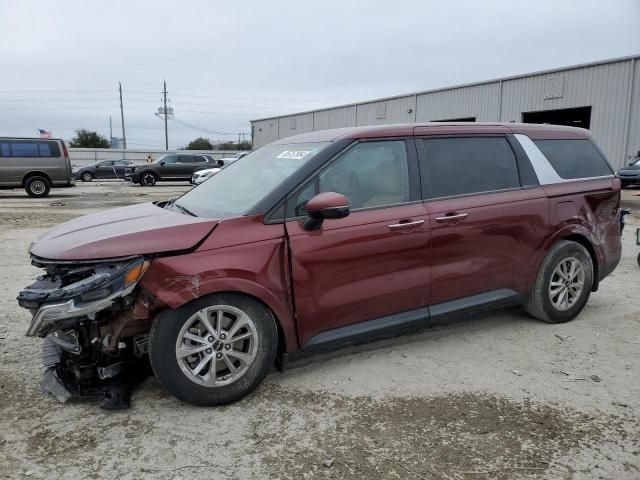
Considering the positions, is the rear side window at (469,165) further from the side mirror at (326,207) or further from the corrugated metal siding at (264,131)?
the corrugated metal siding at (264,131)

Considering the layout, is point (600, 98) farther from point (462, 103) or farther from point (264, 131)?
point (264, 131)

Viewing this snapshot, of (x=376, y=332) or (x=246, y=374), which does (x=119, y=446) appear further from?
(x=376, y=332)

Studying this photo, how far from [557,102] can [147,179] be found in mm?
20444

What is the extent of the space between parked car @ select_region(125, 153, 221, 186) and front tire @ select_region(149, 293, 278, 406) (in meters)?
24.2

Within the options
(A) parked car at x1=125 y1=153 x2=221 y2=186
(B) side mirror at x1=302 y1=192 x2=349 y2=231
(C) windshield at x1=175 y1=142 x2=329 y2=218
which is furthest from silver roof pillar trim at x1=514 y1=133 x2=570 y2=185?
(A) parked car at x1=125 y1=153 x2=221 y2=186

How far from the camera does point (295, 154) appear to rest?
3.80 meters

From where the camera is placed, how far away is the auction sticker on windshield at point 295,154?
3.69m

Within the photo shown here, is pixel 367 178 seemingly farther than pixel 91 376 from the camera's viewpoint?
Yes

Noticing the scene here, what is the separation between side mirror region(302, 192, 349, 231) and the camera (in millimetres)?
3170

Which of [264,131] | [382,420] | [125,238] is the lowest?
[382,420]

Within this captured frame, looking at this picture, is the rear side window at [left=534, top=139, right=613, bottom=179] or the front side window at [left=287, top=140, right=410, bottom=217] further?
the rear side window at [left=534, top=139, right=613, bottom=179]

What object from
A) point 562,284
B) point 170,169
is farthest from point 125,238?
point 170,169

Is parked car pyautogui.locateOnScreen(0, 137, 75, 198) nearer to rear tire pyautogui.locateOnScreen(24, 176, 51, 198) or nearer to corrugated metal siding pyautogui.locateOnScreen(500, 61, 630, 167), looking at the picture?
rear tire pyautogui.locateOnScreen(24, 176, 51, 198)

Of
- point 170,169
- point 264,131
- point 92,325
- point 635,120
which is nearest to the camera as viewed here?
point 92,325
